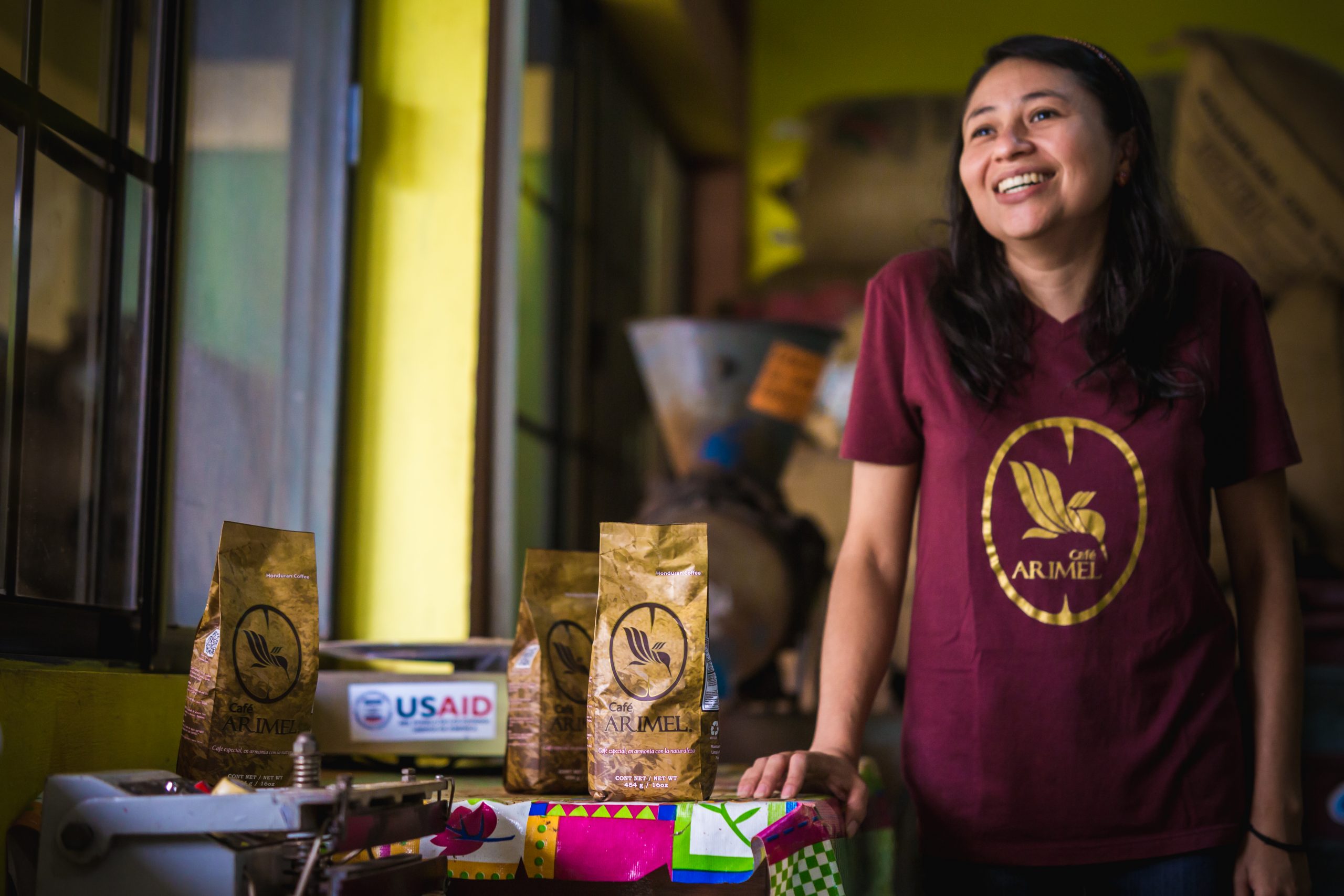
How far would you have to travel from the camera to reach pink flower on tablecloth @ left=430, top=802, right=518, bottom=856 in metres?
0.89

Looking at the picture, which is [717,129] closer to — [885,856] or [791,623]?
[791,623]

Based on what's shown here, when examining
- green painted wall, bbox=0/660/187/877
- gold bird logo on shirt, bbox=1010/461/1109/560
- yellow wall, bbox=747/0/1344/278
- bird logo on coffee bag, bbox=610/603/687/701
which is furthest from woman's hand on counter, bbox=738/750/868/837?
yellow wall, bbox=747/0/1344/278

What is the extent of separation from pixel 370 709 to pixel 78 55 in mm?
674

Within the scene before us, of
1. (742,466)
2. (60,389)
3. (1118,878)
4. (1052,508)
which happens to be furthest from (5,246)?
(742,466)

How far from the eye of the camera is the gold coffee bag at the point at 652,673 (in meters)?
0.91

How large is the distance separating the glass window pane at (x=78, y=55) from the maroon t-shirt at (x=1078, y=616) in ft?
2.73

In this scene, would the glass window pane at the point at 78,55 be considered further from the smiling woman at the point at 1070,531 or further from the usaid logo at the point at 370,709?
the smiling woman at the point at 1070,531

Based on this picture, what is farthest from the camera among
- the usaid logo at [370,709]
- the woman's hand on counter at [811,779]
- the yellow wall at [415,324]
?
the yellow wall at [415,324]

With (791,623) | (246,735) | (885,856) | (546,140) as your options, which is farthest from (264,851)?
(546,140)

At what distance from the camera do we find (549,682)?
1040mm

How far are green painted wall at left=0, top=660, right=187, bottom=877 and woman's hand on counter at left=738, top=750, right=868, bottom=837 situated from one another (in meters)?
0.51

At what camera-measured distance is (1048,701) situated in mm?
1071

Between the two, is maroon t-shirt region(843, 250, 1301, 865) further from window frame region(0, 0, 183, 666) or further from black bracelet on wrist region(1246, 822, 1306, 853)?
window frame region(0, 0, 183, 666)

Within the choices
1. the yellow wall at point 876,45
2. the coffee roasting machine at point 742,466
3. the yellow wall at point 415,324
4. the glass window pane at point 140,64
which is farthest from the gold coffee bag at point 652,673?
the yellow wall at point 876,45
